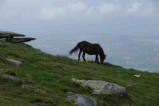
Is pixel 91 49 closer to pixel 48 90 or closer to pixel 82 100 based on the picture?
pixel 48 90

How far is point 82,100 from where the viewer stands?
1304 cm

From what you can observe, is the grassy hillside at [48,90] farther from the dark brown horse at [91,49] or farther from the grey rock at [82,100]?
the dark brown horse at [91,49]

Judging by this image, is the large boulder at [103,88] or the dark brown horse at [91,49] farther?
the dark brown horse at [91,49]

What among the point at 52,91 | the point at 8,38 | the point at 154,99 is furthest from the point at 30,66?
the point at 8,38

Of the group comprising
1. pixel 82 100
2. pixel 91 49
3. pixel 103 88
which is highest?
pixel 91 49

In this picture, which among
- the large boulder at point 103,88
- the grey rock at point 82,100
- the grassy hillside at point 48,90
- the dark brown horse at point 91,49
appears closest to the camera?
the grassy hillside at point 48,90

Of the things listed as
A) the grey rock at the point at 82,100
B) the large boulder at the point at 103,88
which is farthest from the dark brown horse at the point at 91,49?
the grey rock at the point at 82,100

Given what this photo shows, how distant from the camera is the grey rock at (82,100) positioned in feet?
41.9

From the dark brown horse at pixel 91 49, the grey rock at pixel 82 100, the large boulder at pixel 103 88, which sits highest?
the dark brown horse at pixel 91 49

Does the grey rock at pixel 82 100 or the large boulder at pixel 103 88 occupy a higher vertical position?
the large boulder at pixel 103 88

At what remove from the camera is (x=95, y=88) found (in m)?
15.1

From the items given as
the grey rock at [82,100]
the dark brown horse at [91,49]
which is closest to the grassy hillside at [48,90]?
the grey rock at [82,100]

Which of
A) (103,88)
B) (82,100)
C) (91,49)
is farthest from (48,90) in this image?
(91,49)

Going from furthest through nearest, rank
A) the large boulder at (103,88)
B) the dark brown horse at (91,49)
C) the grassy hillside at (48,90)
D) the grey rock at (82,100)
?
the dark brown horse at (91,49) < the large boulder at (103,88) < the grey rock at (82,100) < the grassy hillside at (48,90)
